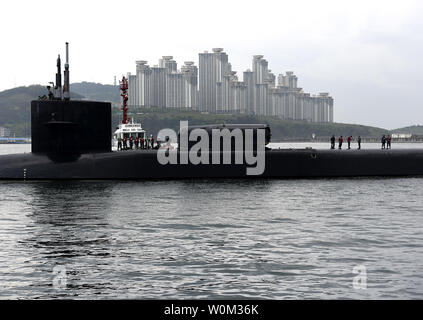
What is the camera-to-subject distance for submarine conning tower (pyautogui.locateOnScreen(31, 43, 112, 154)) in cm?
3164

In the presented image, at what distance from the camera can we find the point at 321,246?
15.6 meters

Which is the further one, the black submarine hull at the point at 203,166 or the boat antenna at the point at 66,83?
the black submarine hull at the point at 203,166

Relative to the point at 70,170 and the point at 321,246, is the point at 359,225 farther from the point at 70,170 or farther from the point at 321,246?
the point at 70,170

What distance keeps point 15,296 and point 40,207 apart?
1419cm

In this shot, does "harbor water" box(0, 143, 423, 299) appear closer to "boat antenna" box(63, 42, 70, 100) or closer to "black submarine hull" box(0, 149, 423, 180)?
"black submarine hull" box(0, 149, 423, 180)

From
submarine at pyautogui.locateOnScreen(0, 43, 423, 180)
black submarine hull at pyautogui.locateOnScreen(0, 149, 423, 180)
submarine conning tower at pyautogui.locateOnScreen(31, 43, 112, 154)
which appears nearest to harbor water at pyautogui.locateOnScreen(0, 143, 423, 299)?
black submarine hull at pyautogui.locateOnScreen(0, 149, 423, 180)

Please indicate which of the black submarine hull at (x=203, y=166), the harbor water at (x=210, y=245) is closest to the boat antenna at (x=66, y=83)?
the black submarine hull at (x=203, y=166)

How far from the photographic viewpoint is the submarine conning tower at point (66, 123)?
31.6 m

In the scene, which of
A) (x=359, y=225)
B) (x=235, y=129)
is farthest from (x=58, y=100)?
(x=359, y=225)

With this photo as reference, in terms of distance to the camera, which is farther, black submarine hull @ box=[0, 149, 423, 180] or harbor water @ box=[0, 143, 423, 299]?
black submarine hull @ box=[0, 149, 423, 180]

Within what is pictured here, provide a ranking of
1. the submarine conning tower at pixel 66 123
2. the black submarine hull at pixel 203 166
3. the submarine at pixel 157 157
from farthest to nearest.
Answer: the black submarine hull at pixel 203 166
the submarine at pixel 157 157
the submarine conning tower at pixel 66 123

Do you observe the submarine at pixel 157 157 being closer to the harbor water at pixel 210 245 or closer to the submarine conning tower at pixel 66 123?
the submarine conning tower at pixel 66 123

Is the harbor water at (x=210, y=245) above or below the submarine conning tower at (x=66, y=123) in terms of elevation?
below

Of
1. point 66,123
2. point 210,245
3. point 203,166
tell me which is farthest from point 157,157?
A: point 210,245
